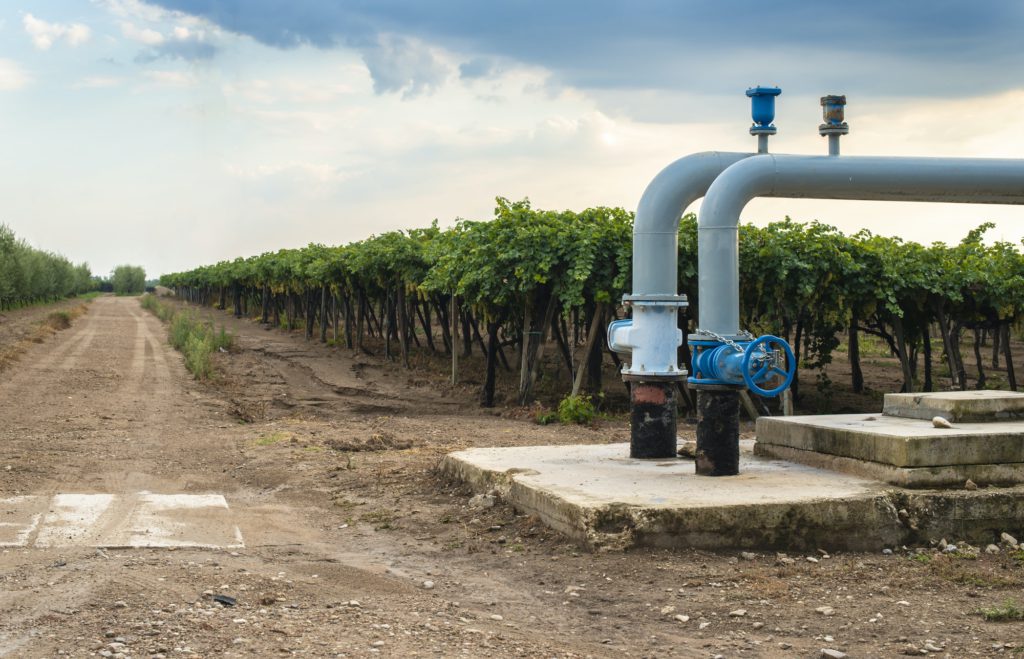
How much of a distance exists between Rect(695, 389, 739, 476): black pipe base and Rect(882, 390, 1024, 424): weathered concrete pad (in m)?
1.61

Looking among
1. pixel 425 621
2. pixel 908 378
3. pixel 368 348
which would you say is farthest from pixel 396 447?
pixel 368 348

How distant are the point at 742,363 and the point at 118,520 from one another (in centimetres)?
467

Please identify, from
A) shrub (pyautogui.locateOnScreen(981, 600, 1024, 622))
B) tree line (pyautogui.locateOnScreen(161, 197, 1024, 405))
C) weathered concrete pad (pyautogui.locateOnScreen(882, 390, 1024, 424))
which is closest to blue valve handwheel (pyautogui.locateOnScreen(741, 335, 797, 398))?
weathered concrete pad (pyautogui.locateOnScreen(882, 390, 1024, 424))

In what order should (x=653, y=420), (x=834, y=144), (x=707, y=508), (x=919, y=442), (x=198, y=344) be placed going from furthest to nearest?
(x=198, y=344), (x=653, y=420), (x=834, y=144), (x=919, y=442), (x=707, y=508)

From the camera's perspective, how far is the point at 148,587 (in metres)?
5.39

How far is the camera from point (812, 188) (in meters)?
7.88

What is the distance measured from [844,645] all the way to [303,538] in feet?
12.4

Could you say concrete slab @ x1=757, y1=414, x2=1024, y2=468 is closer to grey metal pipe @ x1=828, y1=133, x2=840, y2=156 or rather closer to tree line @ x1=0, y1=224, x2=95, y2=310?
grey metal pipe @ x1=828, y1=133, x2=840, y2=156

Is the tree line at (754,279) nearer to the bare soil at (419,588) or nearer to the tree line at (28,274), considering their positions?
the bare soil at (419,588)

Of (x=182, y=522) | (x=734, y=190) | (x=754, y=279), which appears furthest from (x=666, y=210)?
(x=754, y=279)

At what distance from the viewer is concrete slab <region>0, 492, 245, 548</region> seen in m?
6.68

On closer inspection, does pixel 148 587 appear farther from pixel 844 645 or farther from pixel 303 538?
pixel 844 645

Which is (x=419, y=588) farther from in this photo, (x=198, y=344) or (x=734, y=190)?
(x=198, y=344)

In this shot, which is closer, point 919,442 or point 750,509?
point 750,509
